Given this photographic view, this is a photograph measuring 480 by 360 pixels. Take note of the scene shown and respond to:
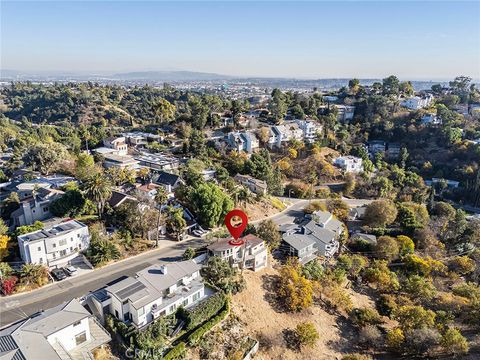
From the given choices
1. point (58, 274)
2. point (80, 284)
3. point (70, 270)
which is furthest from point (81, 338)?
point (70, 270)

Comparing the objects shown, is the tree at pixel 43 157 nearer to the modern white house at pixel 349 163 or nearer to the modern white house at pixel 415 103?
the modern white house at pixel 349 163

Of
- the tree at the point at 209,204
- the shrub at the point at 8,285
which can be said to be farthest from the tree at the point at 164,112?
the shrub at the point at 8,285

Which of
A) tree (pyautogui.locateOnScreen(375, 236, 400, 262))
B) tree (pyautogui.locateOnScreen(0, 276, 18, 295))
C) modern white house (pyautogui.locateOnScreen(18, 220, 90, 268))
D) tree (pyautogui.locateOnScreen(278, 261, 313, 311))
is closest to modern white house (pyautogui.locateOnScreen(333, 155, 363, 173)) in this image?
tree (pyautogui.locateOnScreen(375, 236, 400, 262))

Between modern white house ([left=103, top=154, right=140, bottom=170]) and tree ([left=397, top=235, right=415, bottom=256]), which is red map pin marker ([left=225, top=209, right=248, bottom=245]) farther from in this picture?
tree ([left=397, top=235, right=415, bottom=256])

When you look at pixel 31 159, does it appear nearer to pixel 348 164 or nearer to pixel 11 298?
pixel 11 298

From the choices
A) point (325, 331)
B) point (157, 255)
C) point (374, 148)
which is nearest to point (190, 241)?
point (157, 255)

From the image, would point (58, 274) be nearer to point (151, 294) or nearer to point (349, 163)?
point (151, 294)
